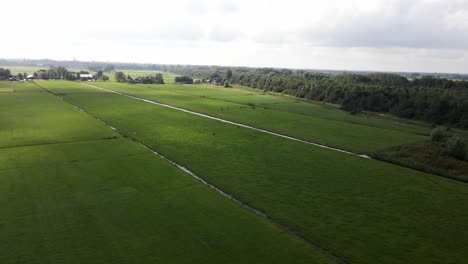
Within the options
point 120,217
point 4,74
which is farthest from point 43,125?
point 4,74

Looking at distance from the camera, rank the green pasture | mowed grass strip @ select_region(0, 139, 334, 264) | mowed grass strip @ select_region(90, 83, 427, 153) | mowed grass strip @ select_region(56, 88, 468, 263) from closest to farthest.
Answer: mowed grass strip @ select_region(0, 139, 334, 264) → mowed grass strip @ select_region(56, 88, 468, 263) → mowed grass strip @ select_region(90, 83, 427, 153) → the green pasture

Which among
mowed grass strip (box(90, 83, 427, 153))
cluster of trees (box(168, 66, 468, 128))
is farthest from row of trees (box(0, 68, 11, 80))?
cluster of trees (box(168, 66, 468, 128))

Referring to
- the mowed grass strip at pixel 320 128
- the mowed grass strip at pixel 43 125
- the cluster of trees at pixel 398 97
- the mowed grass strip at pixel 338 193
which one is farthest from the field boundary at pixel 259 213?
the cluster of trees at pixel 398 97

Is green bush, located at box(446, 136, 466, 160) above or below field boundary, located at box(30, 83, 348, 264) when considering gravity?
above

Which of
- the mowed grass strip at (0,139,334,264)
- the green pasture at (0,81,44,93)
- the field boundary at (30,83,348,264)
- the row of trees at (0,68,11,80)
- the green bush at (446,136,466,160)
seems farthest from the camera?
the row of trees at (0,68,11,80)

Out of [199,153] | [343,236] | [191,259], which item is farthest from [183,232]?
[199,153]

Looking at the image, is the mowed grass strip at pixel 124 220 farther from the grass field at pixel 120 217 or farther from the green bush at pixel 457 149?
the green bush at pixel 457 149

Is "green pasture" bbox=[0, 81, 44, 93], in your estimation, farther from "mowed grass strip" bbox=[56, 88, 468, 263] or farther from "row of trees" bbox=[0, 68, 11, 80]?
"mowed grass strip" bbox=[56, 88, 468, 263]
